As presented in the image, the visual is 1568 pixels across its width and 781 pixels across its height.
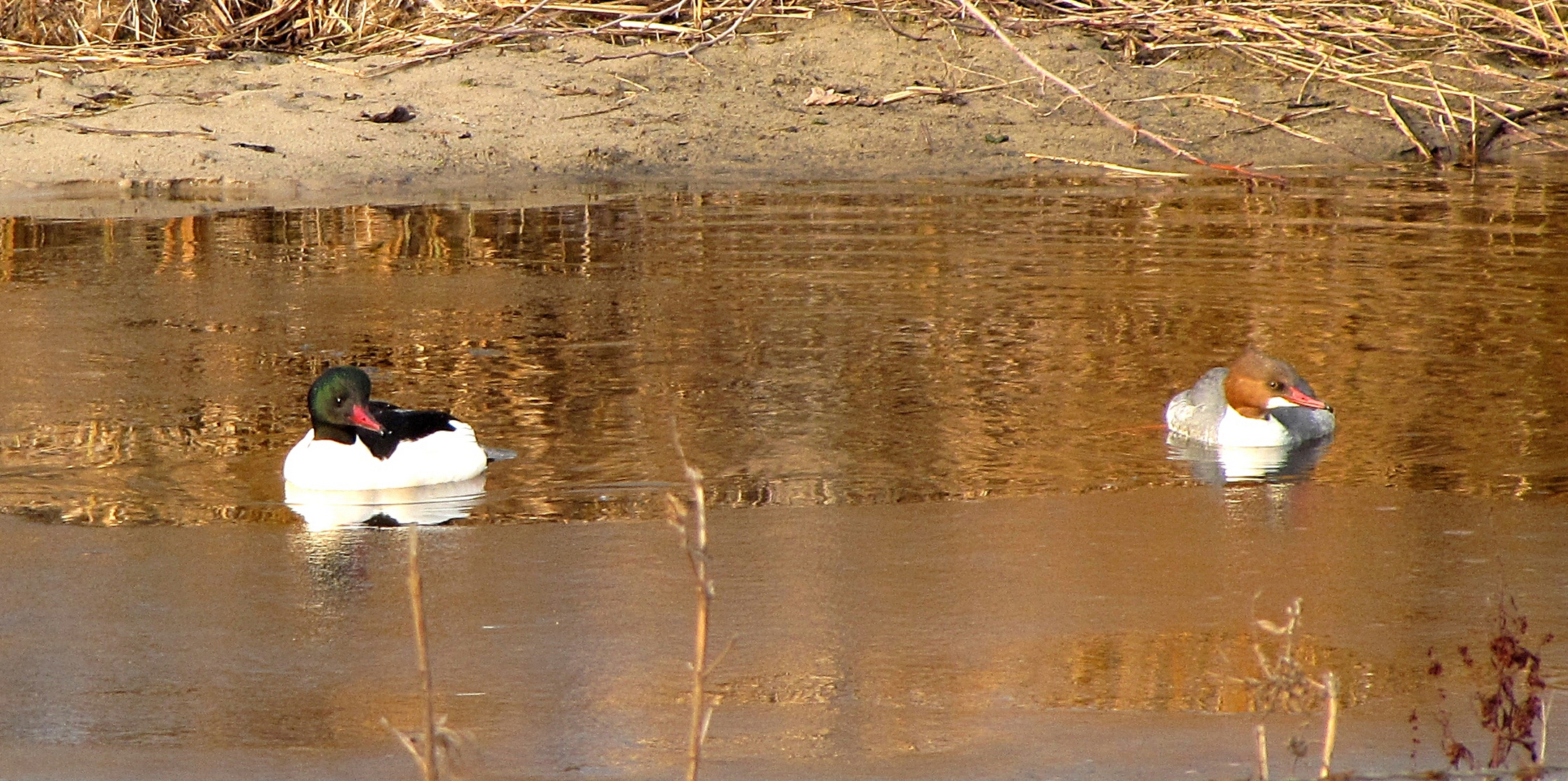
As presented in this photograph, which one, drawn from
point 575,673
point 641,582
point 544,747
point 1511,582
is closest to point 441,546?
point 641,582

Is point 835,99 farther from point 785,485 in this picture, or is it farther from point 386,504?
point 386,504

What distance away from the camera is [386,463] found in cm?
748

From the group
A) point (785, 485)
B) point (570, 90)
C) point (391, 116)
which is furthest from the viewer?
point (570, 90)

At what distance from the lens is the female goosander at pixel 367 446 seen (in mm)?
7352

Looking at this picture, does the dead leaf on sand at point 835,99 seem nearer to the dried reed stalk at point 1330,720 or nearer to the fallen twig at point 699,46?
the fallen twig at point 699,46

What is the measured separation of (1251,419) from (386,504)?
3.33m

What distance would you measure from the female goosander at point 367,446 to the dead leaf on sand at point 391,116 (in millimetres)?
7376

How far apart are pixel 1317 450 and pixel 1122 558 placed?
6.19ft

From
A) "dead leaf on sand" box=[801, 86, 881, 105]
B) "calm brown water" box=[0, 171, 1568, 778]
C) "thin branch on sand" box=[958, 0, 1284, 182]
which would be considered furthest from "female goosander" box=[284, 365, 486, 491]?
"dead leaf on sand" box=[801, 86, 881, 105]

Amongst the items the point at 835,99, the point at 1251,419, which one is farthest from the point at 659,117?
the point at 1251,419

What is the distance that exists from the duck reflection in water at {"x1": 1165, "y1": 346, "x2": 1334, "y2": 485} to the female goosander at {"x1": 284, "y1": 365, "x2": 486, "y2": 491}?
8.93ft

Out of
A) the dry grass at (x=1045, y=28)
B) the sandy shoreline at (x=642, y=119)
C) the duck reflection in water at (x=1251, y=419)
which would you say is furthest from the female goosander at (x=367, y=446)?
the dry grass at (x=1045, y=28)

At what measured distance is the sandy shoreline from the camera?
45.8ft

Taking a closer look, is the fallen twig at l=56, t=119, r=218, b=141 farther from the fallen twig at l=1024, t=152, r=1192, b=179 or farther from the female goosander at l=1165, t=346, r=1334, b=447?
the female goosander at l=1165, t=346, r=1334, b=447
